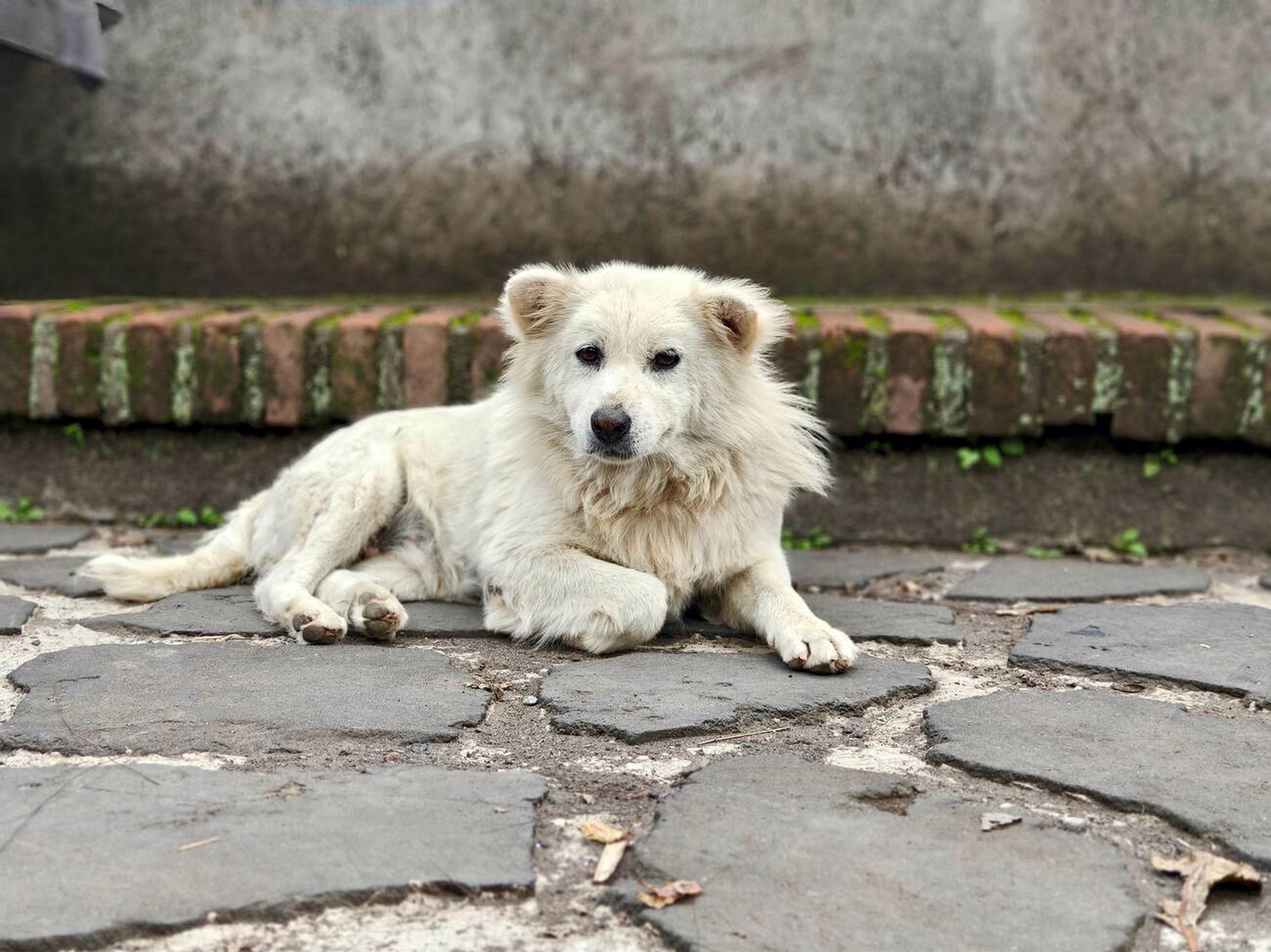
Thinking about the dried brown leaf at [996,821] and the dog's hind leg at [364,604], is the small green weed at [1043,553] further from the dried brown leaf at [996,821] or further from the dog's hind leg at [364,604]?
the dried brown leaf at [996,821]

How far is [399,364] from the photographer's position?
5129 mm

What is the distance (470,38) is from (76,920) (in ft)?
14.6

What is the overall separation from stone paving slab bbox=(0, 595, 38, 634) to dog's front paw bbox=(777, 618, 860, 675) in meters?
2.09

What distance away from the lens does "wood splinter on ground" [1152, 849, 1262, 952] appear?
2051 mm

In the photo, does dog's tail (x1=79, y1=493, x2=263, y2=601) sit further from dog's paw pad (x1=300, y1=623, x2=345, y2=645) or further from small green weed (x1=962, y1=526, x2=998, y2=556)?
small green weed (x1=962, y1=526, x2=998, y2=556)

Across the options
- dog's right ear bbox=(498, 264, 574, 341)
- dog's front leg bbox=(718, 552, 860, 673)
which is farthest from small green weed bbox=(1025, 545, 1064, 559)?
dog's right ear bbox=(498, 264, 574, 341)

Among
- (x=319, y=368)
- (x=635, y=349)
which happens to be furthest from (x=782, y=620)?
(x=319, y=368)

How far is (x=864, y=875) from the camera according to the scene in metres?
2.16

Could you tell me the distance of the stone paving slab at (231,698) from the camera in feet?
9.12

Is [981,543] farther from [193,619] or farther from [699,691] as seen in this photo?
[193,619]

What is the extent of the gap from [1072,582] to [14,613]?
328cm

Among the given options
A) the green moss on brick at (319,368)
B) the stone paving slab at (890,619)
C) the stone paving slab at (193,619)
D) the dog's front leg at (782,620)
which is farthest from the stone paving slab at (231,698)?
the green moss on brick at (319,368)

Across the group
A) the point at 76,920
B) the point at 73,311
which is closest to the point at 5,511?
the point at 73,311

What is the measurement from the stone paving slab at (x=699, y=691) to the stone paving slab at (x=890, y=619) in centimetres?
23
